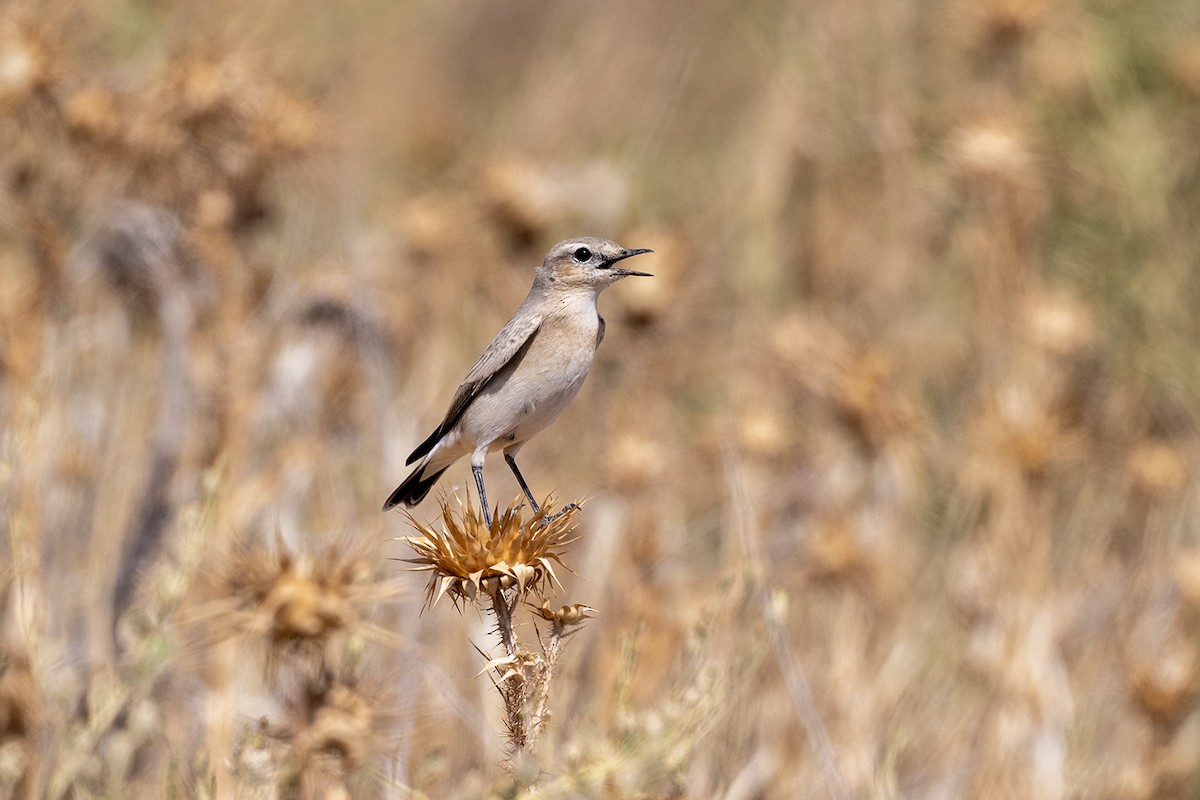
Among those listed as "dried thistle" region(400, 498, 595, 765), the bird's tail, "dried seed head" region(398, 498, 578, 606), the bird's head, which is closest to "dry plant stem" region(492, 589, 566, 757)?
"dried thistle" region(400, 498, 595, 765)

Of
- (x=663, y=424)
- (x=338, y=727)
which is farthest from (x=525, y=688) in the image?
(x=663, y=424)

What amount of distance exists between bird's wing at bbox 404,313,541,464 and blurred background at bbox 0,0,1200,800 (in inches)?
15.8

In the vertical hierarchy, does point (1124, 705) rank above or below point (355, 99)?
below

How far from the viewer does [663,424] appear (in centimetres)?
807

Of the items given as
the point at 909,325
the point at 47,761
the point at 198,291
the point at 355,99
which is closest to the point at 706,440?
the point at 909,325

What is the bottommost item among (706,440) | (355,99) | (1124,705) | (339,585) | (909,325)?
(1124,705)

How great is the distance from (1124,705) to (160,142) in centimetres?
491

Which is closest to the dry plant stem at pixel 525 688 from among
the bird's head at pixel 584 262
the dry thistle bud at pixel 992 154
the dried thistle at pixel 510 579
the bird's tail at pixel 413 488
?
the dried thistle at pixel 510 579

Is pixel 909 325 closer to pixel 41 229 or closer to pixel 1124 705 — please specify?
pixel 1124 705

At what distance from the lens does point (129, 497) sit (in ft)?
19.7

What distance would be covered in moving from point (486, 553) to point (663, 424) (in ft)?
16.7

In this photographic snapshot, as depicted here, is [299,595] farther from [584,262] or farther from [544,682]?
[584,262]

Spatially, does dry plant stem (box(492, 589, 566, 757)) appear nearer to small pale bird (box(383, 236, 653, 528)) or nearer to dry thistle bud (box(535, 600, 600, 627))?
dry thistle bud (box(535, 600, 600, 627))

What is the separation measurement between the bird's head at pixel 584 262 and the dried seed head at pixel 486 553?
6.12 ft
